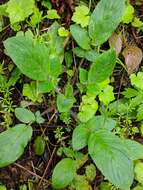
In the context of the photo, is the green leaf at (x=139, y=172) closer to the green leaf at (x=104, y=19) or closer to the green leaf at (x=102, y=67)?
the green leaf at (x=102, y=67)

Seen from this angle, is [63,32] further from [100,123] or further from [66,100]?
[100,123]

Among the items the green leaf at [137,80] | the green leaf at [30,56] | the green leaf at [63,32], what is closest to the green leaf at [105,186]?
the green leaf at [137,80]

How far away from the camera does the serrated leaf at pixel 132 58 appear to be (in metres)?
2.02

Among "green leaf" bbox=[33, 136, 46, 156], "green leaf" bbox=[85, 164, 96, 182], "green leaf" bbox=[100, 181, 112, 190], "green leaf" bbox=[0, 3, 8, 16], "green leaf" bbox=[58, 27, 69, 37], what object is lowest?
"green leaf" bbox=[100, 181, 112, 190]

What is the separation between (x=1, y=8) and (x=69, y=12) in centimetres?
34

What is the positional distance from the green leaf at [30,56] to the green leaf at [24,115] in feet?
0.53

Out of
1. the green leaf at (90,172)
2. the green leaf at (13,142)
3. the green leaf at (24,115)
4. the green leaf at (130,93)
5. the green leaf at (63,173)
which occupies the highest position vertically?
the green leaf at (130,93)

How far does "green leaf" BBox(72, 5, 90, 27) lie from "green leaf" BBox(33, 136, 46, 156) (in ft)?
1.90

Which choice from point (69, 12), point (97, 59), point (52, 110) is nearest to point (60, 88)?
point (52, 110)

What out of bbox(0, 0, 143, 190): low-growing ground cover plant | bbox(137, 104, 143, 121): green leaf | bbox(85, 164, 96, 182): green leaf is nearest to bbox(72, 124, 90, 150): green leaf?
bbox(0, 0, 143, 190): low-growing ground cover plant

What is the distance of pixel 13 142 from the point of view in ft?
6.01

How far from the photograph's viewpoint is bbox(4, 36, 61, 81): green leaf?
1.85 metres

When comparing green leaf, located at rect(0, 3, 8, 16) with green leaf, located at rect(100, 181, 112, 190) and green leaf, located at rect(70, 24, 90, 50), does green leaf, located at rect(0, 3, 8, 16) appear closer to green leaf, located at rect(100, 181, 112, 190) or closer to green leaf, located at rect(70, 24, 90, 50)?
green leaf, located at rect(70, 24, 90, 50)

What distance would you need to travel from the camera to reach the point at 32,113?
1905 millimetres
